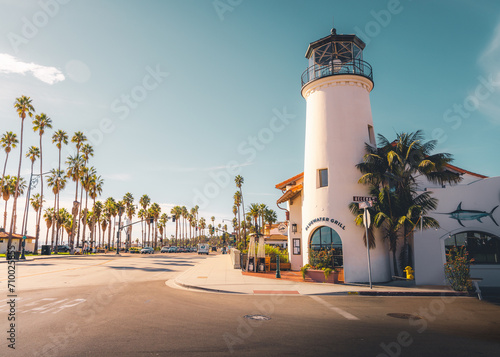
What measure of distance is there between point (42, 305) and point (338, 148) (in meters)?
14.5

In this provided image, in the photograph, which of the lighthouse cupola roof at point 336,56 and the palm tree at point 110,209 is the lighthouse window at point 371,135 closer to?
the lighthouse cupola roof at point 336,56

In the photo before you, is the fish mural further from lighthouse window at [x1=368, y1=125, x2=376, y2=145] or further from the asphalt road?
lighthouse window at [x1=368, y1=125, x2=376, y2=145]

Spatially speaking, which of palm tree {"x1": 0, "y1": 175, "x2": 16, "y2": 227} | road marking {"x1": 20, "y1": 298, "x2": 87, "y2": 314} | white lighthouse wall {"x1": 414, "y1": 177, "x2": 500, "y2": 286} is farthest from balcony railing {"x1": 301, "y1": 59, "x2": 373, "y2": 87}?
palm tree {"x1": 0, "y1": 175, "x2": 16, "y2": 227}

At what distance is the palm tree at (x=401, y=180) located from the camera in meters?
15.5

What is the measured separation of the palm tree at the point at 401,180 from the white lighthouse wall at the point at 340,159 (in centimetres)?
69

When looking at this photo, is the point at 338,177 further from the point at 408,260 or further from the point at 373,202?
the point at 408,260

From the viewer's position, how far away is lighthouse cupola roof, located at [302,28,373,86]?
1875cm

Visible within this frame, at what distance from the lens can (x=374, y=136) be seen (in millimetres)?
19203

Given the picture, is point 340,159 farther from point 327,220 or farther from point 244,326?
point 244,326

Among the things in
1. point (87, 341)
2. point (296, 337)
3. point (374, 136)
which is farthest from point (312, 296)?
point (374, 136)

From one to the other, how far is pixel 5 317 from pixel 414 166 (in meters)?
16.7

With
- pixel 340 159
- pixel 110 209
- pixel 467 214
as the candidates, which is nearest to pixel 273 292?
pixel 340 159

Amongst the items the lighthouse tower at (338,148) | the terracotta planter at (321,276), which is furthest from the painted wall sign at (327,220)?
the terracotta planter at (321,276)

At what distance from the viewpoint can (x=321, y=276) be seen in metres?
16.0
